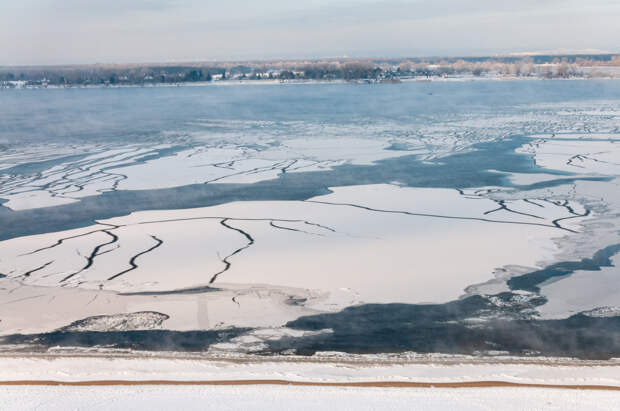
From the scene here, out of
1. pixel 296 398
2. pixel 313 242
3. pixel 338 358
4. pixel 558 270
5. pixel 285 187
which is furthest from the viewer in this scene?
pixel 285 187

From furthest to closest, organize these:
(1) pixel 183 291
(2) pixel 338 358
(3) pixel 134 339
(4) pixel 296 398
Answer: (1) pixel 183 291, (3) pixel 134 339, (2) pixel 338 358, (4) pixel 296 398

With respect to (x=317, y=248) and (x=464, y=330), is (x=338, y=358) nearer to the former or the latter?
(x=464, y=330)

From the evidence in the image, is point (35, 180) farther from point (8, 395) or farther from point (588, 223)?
point (588, 223)

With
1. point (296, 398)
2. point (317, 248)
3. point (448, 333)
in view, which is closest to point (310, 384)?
point (296, 398)

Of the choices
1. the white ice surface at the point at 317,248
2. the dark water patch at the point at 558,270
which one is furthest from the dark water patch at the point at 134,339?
the dark water patch at the point at 558,270

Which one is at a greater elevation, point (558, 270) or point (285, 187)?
point (285, 187)
